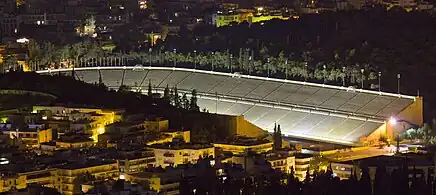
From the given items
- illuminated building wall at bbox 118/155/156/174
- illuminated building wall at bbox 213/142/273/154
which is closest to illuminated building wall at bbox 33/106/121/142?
illuminated building wall at bbox 213/142/273/154

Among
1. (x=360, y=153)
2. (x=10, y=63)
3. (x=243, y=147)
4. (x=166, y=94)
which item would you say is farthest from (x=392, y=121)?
(x=10, y=63)

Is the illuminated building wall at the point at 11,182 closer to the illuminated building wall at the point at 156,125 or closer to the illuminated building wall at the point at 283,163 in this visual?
the illuminated building wall at the point at 283,163

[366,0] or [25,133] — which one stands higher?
[366,0]

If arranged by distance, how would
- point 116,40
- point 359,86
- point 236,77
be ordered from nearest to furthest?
point 359,86 < point 236,77 < point 116,40

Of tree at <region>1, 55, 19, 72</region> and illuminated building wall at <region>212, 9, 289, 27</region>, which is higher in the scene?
illuminated building wall at <region>212, 9, 289, 27</region>

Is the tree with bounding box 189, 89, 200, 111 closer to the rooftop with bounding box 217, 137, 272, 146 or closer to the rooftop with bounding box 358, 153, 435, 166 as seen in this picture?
the rooftop with bounding box 217, 137, 272, 146

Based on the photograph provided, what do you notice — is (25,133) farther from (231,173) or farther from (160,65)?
(160,65)

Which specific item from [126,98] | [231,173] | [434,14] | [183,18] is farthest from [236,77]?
[183,18]

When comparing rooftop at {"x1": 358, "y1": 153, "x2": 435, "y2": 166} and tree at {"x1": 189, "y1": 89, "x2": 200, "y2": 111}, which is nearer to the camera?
rooftop at {"x1": 358, "y1": 153, "x2": 435, "y2": 166}
